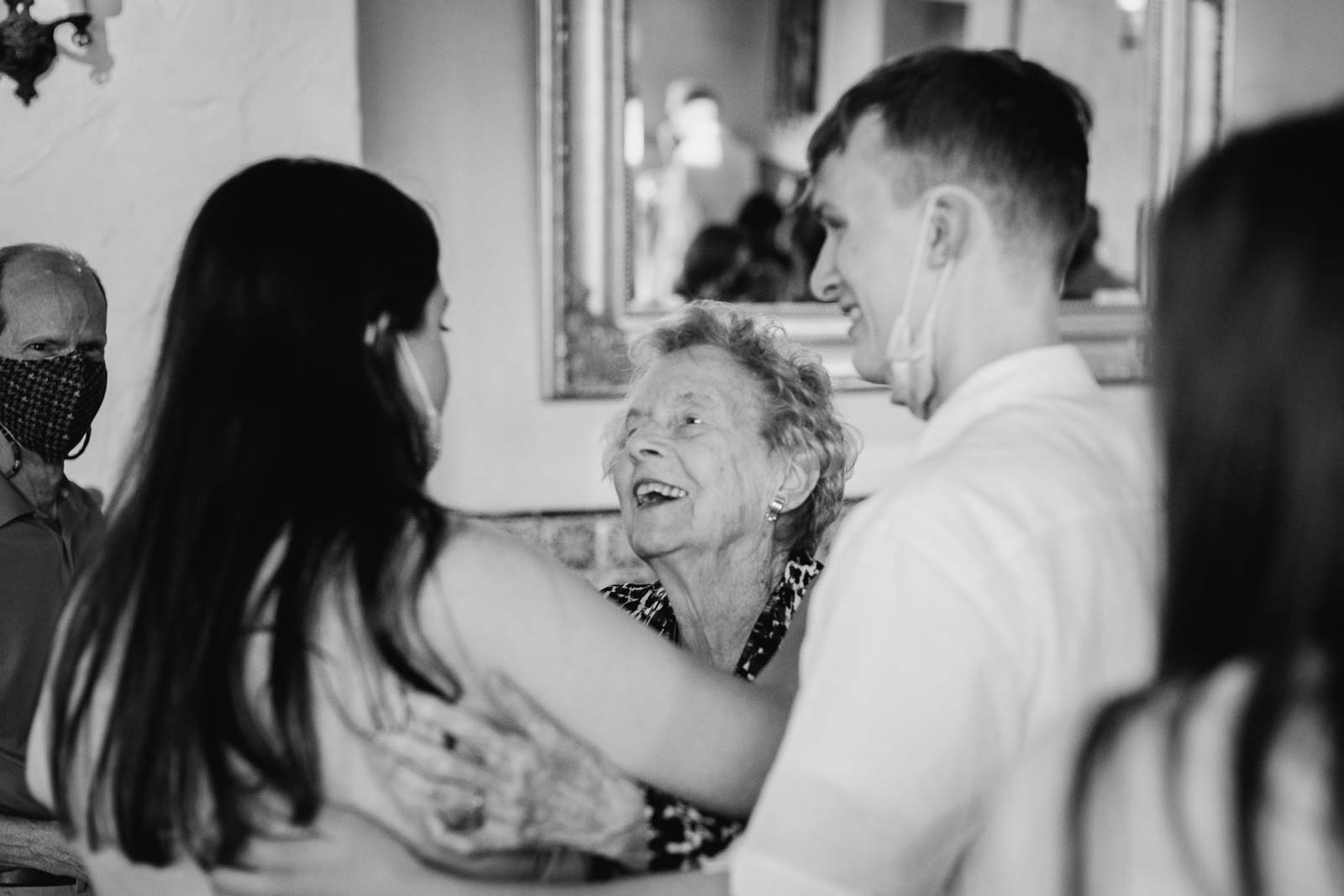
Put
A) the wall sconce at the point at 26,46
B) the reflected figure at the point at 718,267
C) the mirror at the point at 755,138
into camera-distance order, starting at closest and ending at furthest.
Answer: the wall sconce at the point at 26,46 → the mirror at the point at 755,138 → the reflected figure at the point at 718,267

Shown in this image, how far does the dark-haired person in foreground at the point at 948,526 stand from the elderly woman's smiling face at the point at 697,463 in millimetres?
925

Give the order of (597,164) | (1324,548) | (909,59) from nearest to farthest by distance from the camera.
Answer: (1324,548)
(909,59)
(597,164)

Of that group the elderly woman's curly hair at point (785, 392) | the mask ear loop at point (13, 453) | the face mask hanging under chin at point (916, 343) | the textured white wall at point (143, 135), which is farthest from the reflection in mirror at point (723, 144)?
the face mask hanging under chin at point (916, 343)

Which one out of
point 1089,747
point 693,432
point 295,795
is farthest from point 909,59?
point 693,432

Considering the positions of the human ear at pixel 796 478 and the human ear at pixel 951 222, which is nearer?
the human ear at pixel 951 222

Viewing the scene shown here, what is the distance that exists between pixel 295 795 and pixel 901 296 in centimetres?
75

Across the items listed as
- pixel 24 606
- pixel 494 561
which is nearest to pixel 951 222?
pixel 494 561

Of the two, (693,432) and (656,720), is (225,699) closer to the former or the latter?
(656,720)

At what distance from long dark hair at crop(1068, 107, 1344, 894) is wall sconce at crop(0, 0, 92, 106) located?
105 inches

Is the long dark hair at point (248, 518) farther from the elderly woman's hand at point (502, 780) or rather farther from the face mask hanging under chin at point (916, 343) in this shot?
the face mask hanging under chin at point (916, 343)

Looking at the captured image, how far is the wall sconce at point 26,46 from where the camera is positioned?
2.93 metres

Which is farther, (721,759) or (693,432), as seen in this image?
(693,432)

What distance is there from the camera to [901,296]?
144cm

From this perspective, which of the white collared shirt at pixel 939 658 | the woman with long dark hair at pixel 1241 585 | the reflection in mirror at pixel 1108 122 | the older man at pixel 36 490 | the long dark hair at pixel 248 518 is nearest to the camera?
the woman with long dark hair at pixel 1241 585
